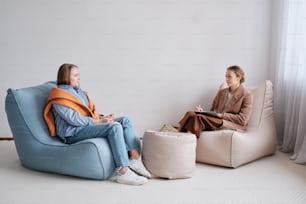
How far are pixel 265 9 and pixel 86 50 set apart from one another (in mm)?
2133

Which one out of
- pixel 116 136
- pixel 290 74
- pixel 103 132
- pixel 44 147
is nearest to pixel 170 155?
pixel 116 136

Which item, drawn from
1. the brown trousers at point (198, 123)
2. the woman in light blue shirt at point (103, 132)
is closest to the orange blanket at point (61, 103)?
the woman in light blue shirt at point (103, 132)

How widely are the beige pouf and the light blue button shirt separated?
0.60 meters

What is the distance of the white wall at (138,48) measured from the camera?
399cm

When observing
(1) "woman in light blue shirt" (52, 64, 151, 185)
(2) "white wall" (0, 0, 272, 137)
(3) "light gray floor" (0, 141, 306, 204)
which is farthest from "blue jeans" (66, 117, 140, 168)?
(2) "white wall" (0, 0, 272, 137)

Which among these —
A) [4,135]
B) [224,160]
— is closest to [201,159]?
[224,160]

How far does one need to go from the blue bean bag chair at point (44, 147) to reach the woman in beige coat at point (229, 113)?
2.82ft

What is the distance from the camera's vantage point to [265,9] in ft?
12.7

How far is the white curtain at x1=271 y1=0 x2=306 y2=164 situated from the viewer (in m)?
3.32

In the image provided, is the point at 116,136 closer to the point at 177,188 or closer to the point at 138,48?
the point at 177,188

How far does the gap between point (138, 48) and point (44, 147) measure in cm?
171

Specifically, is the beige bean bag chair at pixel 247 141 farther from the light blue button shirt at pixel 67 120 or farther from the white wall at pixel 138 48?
the light blue button shirt at pixel 67 120

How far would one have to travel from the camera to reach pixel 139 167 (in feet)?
9.56

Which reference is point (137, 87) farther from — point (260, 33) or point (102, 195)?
point (102, 195)
